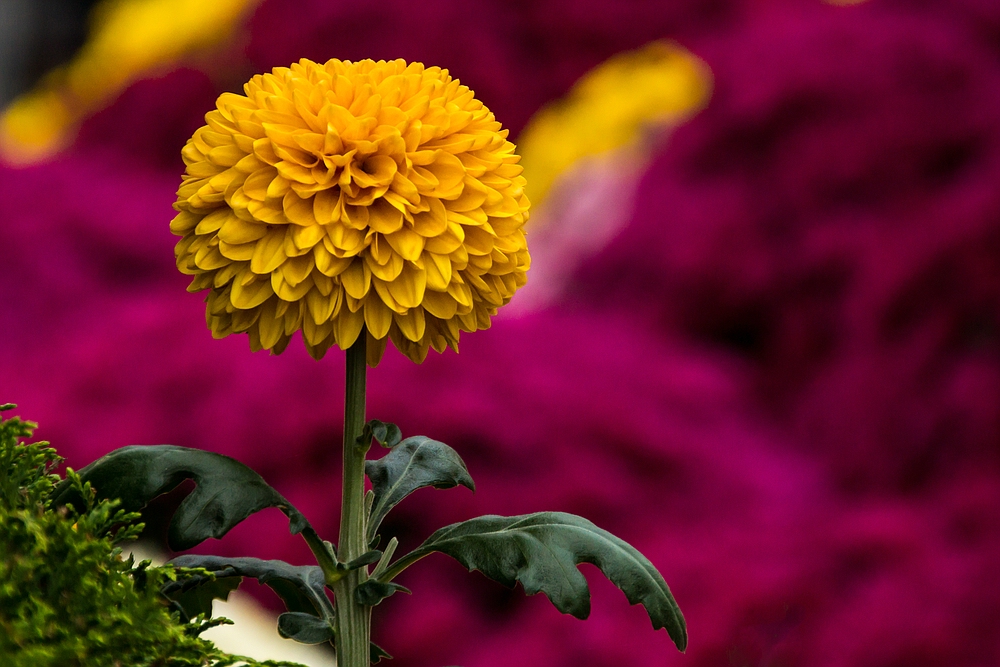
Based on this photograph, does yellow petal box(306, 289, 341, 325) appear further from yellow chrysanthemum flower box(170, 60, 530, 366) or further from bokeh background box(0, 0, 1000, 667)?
bokeh background box(0, 0, 1000, 667)

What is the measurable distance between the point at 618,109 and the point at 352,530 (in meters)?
1.94

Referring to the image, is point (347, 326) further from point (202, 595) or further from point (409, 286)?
point (202, 595)

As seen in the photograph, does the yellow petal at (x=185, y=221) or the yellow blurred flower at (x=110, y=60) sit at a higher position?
the yellow blurred flower at (x=110, y=60)

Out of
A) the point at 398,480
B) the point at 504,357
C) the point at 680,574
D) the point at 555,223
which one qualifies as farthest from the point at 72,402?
the point at 398,480

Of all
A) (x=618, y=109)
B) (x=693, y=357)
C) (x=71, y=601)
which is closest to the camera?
(x=71, y=601)

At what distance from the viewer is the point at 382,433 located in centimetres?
47

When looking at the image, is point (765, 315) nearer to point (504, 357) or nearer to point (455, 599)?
point (504, 357)

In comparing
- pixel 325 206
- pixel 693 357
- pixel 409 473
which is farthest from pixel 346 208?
pixel 693 357

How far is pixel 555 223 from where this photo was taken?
2.13 m

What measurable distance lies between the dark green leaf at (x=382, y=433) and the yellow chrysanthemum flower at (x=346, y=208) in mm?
43

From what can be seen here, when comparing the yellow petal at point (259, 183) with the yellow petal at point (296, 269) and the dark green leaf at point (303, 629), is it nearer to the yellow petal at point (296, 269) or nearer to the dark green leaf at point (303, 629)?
the yellow petal at point (296, 269)

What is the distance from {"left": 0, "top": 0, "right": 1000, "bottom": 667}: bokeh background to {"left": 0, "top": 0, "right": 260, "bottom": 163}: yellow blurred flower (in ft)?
1.89

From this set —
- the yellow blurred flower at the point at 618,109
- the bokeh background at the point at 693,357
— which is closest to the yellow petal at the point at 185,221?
the bokeh background at the point at 693,357

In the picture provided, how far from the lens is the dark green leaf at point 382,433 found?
1.53ft
